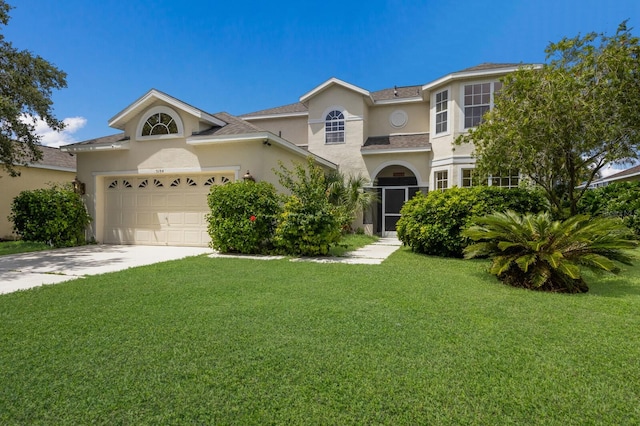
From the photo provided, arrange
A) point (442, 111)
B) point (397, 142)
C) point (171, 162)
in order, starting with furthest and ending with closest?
point (397, 142) → point (442, 111) → point (171, 162)

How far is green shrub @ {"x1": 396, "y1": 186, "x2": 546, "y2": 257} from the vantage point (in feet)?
32.1

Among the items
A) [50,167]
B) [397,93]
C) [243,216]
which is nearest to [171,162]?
[243,216]

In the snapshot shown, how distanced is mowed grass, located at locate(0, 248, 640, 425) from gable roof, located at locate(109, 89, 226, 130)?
7.69 metres

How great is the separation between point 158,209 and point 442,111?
42.0ft

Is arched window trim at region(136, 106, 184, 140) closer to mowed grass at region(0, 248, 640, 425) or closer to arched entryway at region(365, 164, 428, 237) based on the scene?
mowed grass at region(0, 248, 640, 425)

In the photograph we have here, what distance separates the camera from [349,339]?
3.87 m

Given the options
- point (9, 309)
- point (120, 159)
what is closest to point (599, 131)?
point (9, 309)

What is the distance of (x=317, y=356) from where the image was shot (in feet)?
11.3

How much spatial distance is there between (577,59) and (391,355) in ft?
35.1

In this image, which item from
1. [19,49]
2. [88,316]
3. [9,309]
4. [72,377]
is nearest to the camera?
[72,377]

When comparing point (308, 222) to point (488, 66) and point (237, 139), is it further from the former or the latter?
point (488, 66)

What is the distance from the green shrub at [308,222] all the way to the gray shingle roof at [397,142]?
25.2ft

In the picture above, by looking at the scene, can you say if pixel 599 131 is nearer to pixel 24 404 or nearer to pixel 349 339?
pixel 349 339

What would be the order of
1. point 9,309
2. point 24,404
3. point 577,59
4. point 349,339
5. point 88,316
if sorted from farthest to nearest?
point 577,59 → point 9,309 → point 88,316 → point 349,339 → point 24,404
